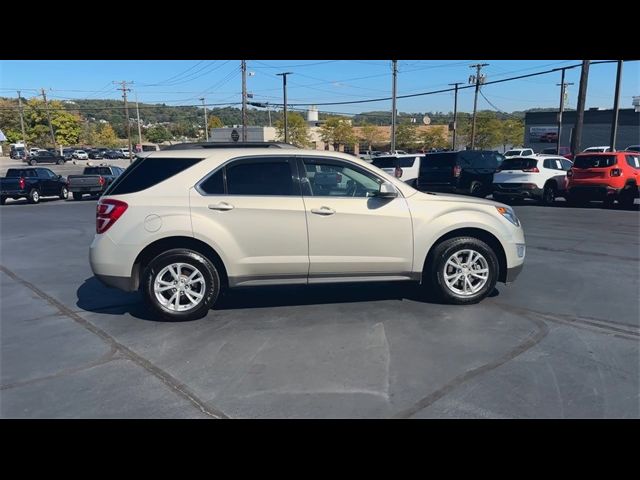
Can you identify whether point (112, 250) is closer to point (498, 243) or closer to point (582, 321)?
point (498, 243)

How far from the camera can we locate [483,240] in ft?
18.3

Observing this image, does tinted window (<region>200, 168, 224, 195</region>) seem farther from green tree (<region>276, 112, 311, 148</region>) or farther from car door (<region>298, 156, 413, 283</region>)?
green tree (<region>276, 112, 311, 148</region>)

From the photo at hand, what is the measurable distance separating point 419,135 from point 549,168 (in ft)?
198

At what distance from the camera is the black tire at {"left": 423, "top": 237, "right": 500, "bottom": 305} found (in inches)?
212

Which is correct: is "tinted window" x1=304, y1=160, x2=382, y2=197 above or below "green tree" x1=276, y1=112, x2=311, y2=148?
below

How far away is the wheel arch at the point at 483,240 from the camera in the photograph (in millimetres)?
5453

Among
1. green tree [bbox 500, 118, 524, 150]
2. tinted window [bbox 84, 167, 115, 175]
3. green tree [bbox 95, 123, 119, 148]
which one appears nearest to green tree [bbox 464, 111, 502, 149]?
green tree [bbox 500, 118, 524, 150]

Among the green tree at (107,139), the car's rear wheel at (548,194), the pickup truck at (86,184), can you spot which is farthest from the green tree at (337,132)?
the car's rear wheel at (548,194)

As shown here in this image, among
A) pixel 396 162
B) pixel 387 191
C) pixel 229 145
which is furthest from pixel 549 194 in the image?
pixel 229 145

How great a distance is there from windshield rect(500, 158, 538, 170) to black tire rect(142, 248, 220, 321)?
556 inches

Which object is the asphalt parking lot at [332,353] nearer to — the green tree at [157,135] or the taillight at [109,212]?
the taillight at [109,212]

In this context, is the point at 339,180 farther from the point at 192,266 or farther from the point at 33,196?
the point at 33,196

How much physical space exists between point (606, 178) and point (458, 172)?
15.0ft
